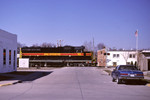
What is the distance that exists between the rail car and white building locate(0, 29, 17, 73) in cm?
2713

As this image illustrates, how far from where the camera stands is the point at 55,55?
67.1m

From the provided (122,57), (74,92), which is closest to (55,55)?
(122,57)

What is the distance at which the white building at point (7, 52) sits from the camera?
32.2 m

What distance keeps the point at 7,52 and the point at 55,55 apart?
32796 mm

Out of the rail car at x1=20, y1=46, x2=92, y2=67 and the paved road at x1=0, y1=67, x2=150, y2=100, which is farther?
the rail car at x1=20, y1=46, x2=92, y2=67

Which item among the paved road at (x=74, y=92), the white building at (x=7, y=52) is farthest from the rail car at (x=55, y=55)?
the paved road at (x=74, y=92)

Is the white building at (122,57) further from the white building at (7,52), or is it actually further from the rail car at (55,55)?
the white building at (7,52)

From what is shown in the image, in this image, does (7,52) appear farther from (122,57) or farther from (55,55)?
(122,57)

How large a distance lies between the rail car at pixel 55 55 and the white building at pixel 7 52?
2713 centimetres

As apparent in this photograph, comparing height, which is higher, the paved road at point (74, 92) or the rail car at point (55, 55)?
the rail car at point (55, 55)

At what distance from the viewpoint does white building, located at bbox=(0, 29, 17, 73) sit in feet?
106

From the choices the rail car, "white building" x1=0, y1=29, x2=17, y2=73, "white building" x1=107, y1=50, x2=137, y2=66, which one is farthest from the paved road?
"white building" x1=107, y1=50, x2=137, y2=66

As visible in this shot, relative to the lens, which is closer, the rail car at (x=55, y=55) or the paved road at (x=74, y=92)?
the paved road at (x=74, y=92)

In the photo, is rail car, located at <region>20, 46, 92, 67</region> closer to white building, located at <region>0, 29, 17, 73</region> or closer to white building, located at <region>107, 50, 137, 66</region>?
white building, located at <region>107, 50, 137, 66</region>
